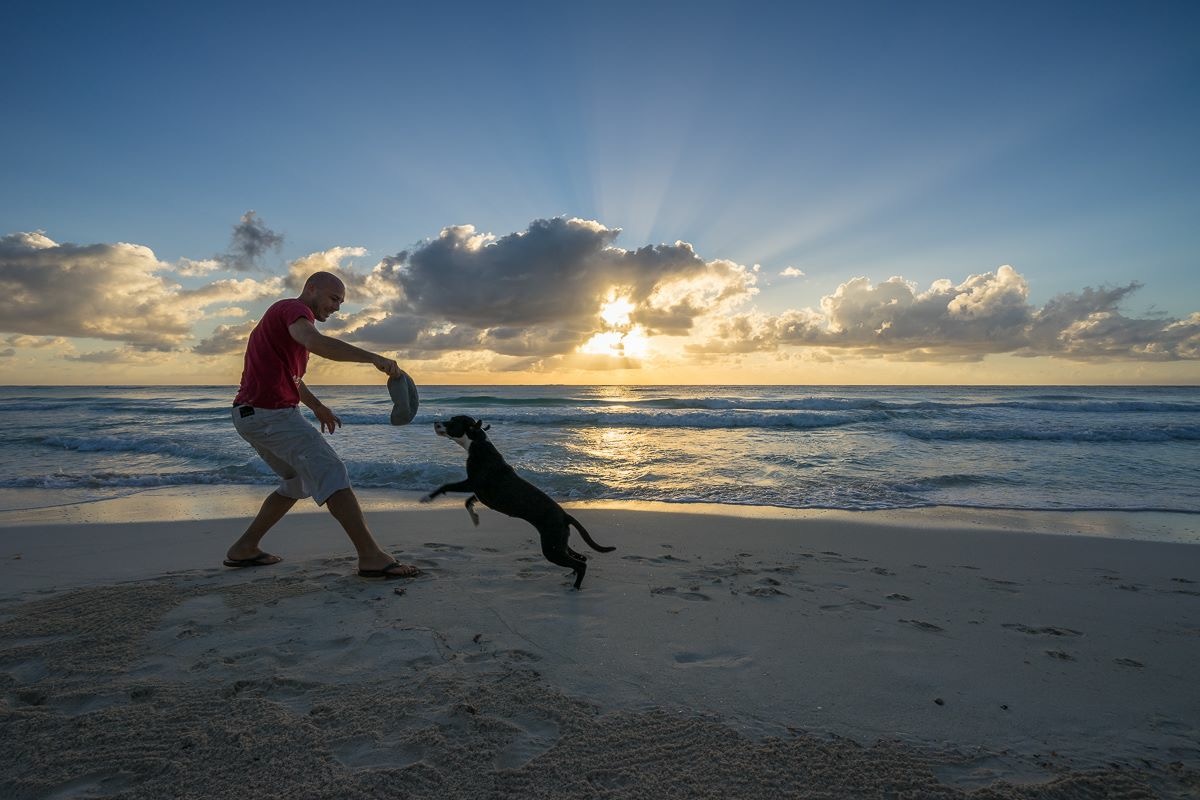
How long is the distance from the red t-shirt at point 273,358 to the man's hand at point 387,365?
67 cm

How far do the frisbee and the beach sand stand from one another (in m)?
1.20

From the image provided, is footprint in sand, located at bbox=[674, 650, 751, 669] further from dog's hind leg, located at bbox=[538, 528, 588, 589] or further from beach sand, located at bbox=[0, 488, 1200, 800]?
dog's hind leg, located at bbox=[538, 528, 588, 589]

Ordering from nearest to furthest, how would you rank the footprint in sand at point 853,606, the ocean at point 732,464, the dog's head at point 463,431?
the footprint in sand at point 853,606
the dog's head at point 463,431
the ocean at point 732,464

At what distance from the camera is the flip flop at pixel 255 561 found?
15.6 feet

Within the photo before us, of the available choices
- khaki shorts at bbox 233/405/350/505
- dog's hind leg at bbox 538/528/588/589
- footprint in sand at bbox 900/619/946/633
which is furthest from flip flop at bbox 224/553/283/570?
footprint in sand at bbox 900/619/946/633

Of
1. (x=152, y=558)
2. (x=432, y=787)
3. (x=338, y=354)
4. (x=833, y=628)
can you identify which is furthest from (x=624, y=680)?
(x=152, y=558)

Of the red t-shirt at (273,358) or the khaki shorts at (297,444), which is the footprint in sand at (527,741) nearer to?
the khaki shorts at (297,444)

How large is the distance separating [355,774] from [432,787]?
0.94 ft

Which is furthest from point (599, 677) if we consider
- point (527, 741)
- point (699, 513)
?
point (699, 513)

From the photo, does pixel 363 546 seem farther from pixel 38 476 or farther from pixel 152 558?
pixel 38 476

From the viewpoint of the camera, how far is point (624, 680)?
282 centimetres

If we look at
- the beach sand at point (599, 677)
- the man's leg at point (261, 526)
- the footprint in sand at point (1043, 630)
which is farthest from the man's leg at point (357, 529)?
the footprint in sand at point (1043, 630)

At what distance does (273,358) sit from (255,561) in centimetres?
183

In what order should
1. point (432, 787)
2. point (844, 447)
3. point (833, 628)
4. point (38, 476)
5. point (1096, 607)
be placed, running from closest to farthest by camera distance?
point (432, 787) < point (833, 628) < point (1096, 607) < point (38, 476) < point (844, 447)
